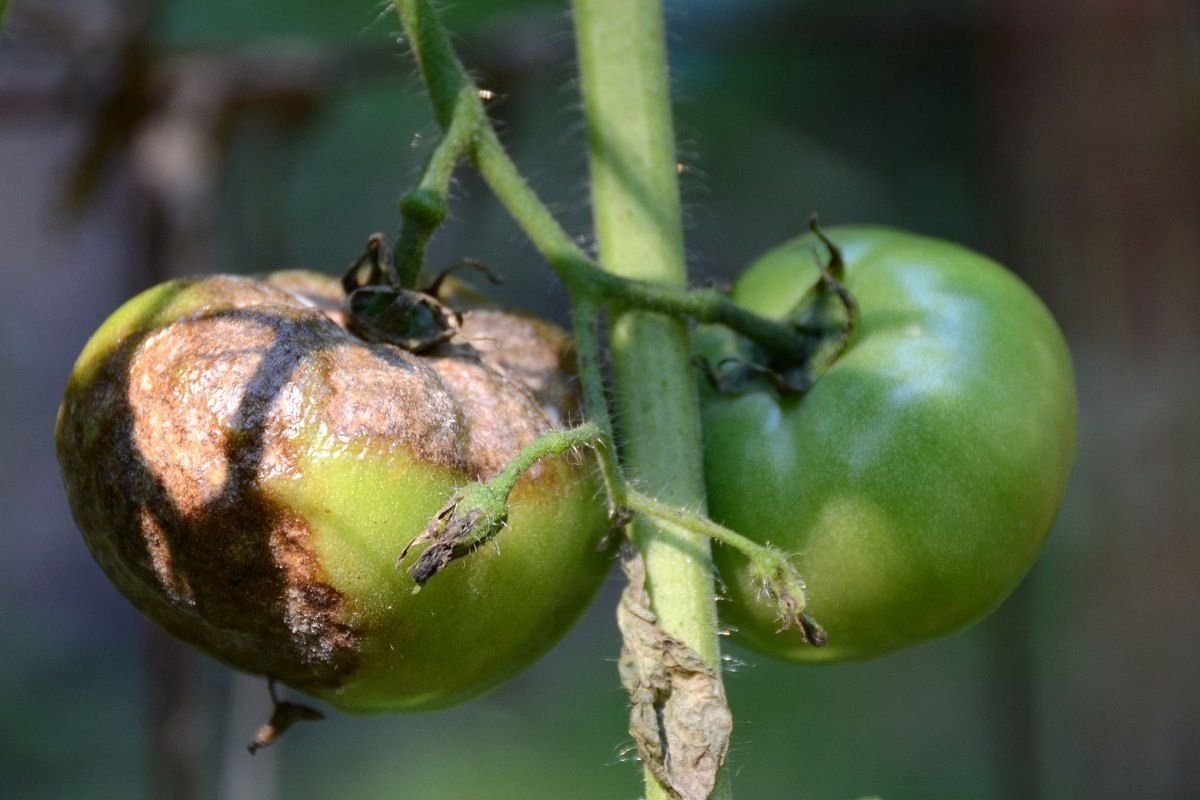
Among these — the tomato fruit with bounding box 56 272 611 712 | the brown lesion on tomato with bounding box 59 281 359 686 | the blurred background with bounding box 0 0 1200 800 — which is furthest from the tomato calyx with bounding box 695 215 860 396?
the blurred background with bounding box 0 0 1200 800

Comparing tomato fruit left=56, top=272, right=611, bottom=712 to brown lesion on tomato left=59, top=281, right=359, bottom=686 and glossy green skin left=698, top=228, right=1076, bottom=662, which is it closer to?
brown lesion on tomato left=59, top=281, right=359, bottom=686

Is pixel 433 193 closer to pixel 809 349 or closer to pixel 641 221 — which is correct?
pixel 641 221

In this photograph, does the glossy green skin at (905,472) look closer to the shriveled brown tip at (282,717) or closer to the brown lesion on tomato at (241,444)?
the brown lesion on tomato at (241,444)

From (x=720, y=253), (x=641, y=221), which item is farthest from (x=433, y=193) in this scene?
(x=720, y=253)

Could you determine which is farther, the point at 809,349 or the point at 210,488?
the point at 809,349

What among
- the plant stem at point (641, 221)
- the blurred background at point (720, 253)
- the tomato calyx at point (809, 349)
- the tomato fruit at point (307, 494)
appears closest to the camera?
the tomato fruit at point (307, 494)

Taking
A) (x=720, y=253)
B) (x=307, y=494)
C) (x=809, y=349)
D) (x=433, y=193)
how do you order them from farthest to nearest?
(x=720, y=253) → (x=809, y=349) → (x=433, y=193) → (x=307, y=494)

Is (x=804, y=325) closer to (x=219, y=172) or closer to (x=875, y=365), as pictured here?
(x=875, y=365)

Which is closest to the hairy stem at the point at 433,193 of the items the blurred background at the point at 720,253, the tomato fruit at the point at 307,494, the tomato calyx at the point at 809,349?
the tomato fruit at the point at 307,494
